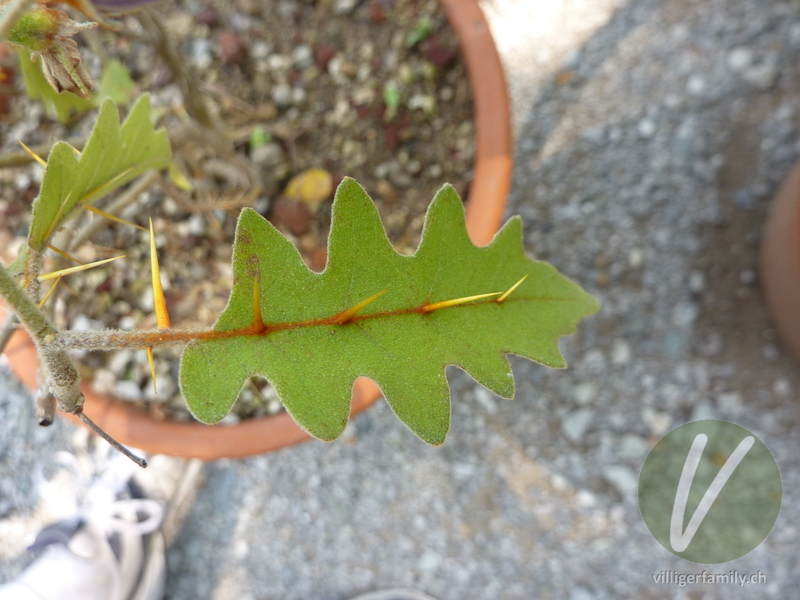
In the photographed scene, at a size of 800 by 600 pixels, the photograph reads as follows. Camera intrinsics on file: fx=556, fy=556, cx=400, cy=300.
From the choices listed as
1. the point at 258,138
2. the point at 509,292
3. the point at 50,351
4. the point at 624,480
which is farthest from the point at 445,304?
the point at 624,480

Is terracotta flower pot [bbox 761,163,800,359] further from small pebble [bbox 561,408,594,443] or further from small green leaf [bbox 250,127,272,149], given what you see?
small green leaf [bbox 250,127,272,149]

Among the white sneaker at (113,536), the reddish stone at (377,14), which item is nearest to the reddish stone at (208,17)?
the reddish stone at (377,14)

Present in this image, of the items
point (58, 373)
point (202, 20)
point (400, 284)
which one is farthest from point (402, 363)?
point (202, 20)

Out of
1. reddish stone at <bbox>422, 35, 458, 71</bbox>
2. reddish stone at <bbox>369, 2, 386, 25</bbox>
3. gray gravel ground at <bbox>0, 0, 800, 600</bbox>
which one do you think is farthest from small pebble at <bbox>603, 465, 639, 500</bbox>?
reddish stone at <bbox>369, 2, 386, 25</bbox>

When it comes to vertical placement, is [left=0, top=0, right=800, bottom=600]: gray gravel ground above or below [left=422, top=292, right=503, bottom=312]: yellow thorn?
below

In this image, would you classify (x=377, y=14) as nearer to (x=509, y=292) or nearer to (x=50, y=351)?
(x=509, y=292)

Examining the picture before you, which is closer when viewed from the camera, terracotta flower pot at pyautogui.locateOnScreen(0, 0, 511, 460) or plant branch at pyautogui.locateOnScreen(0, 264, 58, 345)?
plant branch at pyautogui.locateOnScreen(0, 264, 58, 345)

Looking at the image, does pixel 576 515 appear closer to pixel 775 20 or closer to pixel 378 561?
pixel 378 561
